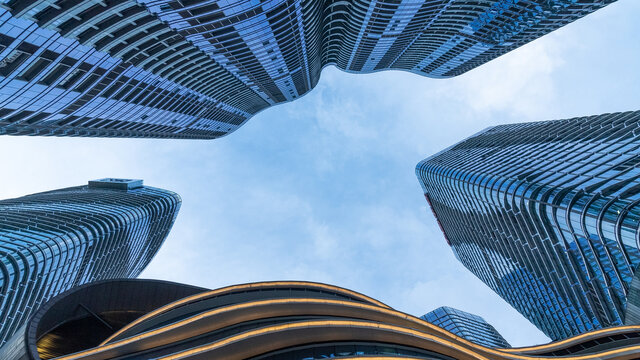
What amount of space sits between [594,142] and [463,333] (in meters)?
68.6

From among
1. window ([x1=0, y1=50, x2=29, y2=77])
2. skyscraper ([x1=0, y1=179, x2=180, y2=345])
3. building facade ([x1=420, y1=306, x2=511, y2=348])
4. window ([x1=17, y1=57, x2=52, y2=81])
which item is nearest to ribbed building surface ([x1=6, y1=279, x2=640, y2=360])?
skyscraper ([x1=0, y1=179, x2=180, y2=345])

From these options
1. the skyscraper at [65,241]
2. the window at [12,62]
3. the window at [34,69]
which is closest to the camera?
the window at [12,62]

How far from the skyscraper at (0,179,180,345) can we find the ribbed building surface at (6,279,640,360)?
22.2m

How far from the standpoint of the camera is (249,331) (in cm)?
2245

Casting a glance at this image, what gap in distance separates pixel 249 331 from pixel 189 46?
156ft

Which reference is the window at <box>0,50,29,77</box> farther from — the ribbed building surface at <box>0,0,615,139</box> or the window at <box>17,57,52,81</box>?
the window at <box>17,57,52,81</box>

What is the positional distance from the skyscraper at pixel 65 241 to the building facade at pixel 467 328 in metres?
94.0

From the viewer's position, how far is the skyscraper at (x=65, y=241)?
4975cm

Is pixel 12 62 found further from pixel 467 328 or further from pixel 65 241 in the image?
pixel 467 328

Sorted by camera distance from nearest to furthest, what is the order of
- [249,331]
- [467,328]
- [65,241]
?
[249,331], [65,241], [467,328]

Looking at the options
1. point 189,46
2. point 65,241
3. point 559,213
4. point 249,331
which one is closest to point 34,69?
point 189,46

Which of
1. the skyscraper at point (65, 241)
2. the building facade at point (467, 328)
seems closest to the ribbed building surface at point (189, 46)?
the skyscraper at point (65, 241)

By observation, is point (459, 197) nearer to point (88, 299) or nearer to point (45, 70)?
point (88, 299)

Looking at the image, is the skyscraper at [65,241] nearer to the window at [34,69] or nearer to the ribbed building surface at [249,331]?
the ribbed building surface at [249,331]
